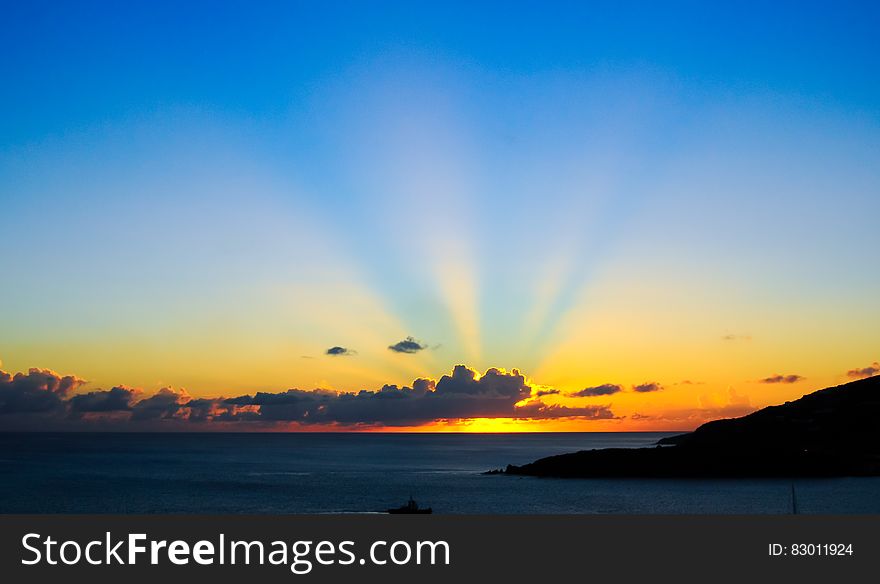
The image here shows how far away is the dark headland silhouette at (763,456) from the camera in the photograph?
141 m

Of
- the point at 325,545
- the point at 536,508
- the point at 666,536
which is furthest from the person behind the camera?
the point at 536,508

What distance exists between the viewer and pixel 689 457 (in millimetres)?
145250

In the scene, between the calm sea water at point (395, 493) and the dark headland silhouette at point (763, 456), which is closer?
the calm sea water at point (395, 493)

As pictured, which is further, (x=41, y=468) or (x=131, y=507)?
(x=41, y=468)

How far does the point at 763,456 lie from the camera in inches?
5728

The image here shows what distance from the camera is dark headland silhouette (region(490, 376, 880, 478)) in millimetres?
141000

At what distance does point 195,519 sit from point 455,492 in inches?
3574

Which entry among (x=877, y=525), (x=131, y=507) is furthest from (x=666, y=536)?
(x=131, y=507)

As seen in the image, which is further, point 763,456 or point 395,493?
point 763,456

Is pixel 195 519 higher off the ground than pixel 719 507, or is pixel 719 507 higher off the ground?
pixel 195 519

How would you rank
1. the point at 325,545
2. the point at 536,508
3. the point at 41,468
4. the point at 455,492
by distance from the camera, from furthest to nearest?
the point at 41,468, the point at 455,492, the point at 536,508, the point at 325,545

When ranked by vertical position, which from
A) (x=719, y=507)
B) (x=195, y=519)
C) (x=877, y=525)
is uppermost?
(x=195, y=519)

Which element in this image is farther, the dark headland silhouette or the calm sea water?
the dark headland silhouette

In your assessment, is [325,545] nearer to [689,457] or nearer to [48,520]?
[48,520]
